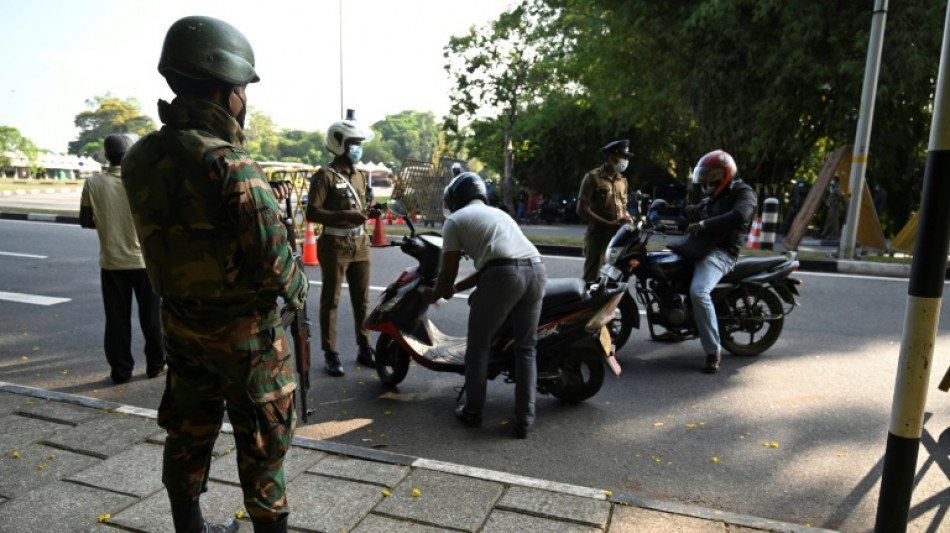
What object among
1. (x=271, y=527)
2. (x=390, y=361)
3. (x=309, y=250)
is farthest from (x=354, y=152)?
(x=309, y=250)

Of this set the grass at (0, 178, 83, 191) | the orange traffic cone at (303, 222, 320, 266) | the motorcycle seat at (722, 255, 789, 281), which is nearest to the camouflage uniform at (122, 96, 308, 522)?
the motorcycle seat at (722, 255, 789, 281)

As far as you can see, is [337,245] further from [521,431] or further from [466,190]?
[521,431]

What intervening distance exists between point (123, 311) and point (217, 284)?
315 centimetres

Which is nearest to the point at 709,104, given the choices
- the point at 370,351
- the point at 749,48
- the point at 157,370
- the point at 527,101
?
the point at 749,48

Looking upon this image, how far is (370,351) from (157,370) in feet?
5.21

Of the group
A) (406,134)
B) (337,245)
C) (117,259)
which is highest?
(406,134)

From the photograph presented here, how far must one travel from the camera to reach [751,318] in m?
5.48

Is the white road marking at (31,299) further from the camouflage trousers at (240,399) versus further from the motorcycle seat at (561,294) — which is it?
the camouflage trousers at (240,399)

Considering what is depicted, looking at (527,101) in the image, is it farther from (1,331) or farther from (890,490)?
(890,490)

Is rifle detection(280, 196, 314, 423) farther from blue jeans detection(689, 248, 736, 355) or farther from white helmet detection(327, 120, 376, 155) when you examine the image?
blue jeans detection(689, 248, 736, 355)

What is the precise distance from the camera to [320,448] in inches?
139

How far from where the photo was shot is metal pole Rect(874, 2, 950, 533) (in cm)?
221

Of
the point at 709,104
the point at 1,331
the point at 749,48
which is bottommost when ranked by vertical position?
the point at 1,331

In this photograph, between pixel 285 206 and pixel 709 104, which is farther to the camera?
pixel 709 104
